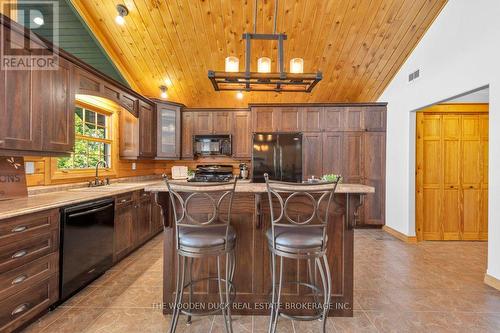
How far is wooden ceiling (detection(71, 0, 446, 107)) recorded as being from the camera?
3.46 m

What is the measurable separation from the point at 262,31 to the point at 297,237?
346 centimetres

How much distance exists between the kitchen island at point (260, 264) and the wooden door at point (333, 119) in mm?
2912

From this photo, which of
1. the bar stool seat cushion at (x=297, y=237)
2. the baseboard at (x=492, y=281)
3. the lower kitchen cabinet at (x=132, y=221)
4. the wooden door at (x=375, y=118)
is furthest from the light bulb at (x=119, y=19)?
the baseboard at (x=492, y=281)

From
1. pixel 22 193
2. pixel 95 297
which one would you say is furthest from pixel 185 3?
pixel 95 297

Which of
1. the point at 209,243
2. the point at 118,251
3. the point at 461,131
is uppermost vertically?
the point at 461,131

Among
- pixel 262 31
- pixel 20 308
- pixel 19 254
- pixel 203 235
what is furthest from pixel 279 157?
pixel 20 308

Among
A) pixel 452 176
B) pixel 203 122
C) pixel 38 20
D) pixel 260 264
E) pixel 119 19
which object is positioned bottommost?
pixel 260 264

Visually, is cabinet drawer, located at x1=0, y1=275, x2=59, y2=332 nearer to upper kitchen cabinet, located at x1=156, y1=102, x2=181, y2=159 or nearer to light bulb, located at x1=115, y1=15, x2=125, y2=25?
upper kitchen cabinet, located at x1=156, y1=102, x2=181, y2=159

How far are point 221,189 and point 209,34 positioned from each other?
3210 mm

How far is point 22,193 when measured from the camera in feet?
7.73

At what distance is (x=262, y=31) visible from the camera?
386cm

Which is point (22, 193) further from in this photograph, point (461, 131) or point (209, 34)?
point (461, 131)

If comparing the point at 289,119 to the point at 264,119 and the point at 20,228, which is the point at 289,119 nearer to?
the point at 264,119

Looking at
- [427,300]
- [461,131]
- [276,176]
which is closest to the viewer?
[427,300]
